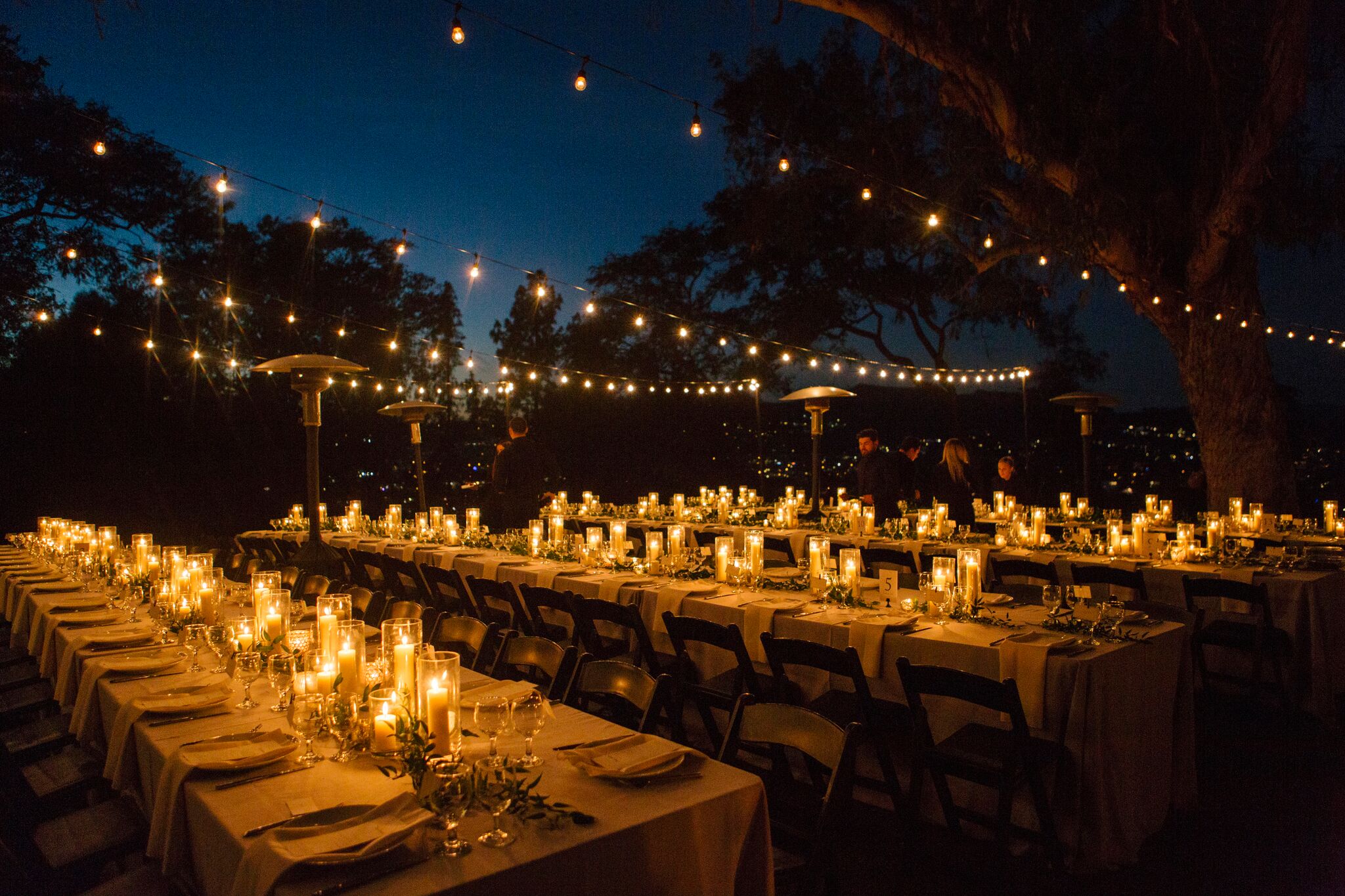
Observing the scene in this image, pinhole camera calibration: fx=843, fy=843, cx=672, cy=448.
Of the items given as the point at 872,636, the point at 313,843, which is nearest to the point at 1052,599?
the point at 872,636

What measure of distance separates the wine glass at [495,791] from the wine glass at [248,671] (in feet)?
3.70

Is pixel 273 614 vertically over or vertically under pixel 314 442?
under

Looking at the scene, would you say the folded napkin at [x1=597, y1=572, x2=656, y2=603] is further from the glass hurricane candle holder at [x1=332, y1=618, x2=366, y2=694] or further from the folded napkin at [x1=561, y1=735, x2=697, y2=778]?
the folded napkin at [x1=561, y1=735, x2=697, y2=778]

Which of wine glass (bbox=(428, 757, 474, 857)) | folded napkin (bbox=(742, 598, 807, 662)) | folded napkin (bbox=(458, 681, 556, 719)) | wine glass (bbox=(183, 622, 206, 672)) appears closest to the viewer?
wine glass (bbox=(428, 757, 474, 857))

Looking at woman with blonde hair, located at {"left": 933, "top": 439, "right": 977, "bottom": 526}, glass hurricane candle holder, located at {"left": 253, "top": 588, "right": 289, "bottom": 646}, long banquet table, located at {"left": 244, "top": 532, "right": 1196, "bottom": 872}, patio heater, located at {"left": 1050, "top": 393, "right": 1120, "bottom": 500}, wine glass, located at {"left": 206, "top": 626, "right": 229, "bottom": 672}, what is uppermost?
patio heater, located at {"left": 1050, "top": 393, "right": 1120, "bottom": 500}

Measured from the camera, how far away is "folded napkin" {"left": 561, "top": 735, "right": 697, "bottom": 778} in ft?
6.90

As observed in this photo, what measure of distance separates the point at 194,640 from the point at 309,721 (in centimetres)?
133

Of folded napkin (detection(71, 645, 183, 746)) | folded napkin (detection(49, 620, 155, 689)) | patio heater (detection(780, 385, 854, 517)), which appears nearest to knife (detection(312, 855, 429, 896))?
folded napkin (detection(71, 645, 183, 746))

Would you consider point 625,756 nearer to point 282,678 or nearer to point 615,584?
point 282,678

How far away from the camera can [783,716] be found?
256cm

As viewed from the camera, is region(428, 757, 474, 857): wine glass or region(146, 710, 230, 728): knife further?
region(146, 710, 230, 728): knife

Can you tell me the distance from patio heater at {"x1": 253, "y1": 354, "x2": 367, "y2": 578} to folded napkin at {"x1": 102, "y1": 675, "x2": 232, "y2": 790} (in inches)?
190

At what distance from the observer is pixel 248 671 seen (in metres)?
2.82

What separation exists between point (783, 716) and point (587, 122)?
7055mm
